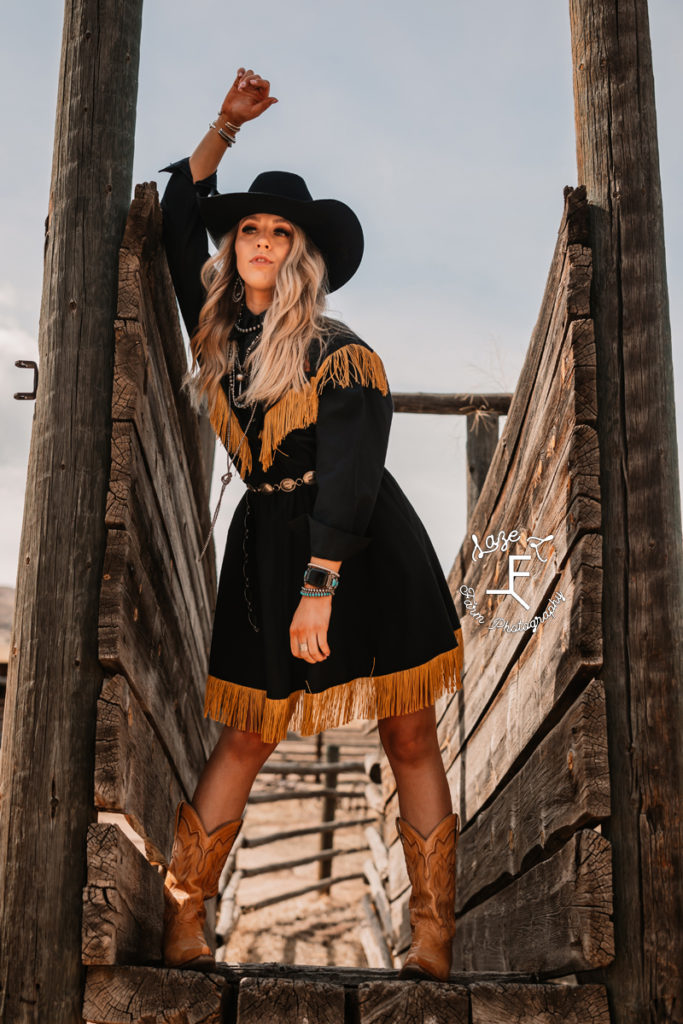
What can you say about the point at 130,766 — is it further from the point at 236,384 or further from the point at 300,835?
the point at 300,835

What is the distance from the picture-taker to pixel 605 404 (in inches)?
93.7

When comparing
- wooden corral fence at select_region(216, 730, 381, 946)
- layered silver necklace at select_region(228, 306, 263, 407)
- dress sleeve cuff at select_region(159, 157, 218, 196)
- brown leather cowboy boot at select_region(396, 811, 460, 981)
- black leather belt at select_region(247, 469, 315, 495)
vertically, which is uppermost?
dress sleeve cuff at select_region(159, 157, 218, 196)

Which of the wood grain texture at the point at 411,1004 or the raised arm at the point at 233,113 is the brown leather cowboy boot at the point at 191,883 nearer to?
the wood grain texture at the point at 411,1004

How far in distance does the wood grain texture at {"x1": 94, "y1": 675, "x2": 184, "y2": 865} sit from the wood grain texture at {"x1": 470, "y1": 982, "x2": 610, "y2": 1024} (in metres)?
0.84

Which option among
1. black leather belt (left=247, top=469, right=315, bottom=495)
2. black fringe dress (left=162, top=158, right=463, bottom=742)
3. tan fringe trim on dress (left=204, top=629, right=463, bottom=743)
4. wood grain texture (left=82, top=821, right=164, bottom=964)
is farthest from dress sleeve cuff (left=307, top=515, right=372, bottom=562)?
wood grain texture (left=82, top=821, right=164, bottom=964)

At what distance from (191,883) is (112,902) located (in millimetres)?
293

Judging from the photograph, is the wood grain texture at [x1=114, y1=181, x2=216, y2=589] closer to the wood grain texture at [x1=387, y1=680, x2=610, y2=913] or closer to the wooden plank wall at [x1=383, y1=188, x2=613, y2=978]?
the wooden plank wall at [x1=383, y1=188, x2=613, y2=978]

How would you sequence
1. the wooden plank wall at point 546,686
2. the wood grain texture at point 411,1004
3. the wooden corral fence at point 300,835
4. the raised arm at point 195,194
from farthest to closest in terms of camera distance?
the wooden corral fence at point 300,835 < the raised arm at point 195,194 < the wooden plank wall at point 546,686 < the wood grain texture at point 411,1004

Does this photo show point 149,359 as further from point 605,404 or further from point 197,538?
point 197,538

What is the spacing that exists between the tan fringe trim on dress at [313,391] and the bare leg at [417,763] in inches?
28.4

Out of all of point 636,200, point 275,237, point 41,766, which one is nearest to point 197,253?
point 275,237

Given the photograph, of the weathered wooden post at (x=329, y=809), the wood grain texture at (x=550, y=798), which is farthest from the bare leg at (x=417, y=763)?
the weathered wooden post at (x=329, y=809)

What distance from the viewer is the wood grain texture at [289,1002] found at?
1998 millimetres

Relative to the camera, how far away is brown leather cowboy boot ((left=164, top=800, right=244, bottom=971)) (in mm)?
2201
